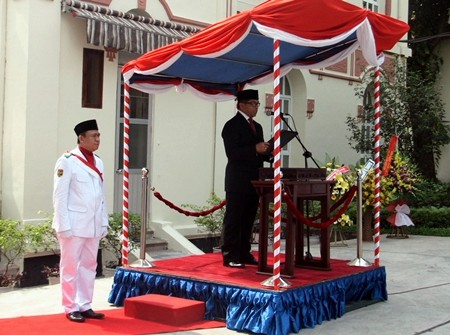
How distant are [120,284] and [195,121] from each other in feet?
17.1

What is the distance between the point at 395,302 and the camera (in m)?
7.71

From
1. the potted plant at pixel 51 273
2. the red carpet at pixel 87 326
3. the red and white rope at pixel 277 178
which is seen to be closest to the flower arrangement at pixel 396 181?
the potted plant at pixel 51 273

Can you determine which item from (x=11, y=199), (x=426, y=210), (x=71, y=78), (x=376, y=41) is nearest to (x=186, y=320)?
(x=376, y=41)

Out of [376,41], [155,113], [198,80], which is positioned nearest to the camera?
[376,41]

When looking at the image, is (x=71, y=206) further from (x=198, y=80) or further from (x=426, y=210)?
(x=426, y=210)

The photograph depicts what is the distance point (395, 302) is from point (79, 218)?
11.8 feet

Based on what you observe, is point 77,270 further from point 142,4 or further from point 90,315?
point 142,4

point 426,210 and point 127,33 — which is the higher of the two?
point 127,33

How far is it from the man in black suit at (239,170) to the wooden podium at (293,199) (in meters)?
0.43

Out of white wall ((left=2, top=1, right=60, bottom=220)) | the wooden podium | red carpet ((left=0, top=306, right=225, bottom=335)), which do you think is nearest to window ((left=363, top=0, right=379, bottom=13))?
white wall ((left=2, top=1, right=60, bottom=220))

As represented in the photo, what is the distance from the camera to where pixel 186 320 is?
257 inches

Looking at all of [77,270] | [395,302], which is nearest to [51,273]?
[77,270]

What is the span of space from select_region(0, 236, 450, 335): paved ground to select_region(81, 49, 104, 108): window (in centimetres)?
282

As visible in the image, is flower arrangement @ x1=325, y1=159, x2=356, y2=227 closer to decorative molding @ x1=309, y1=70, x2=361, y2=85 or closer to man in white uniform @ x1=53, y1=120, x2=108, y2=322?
decorative molding @ x1=309, y1=70, x2=361, y2=85
